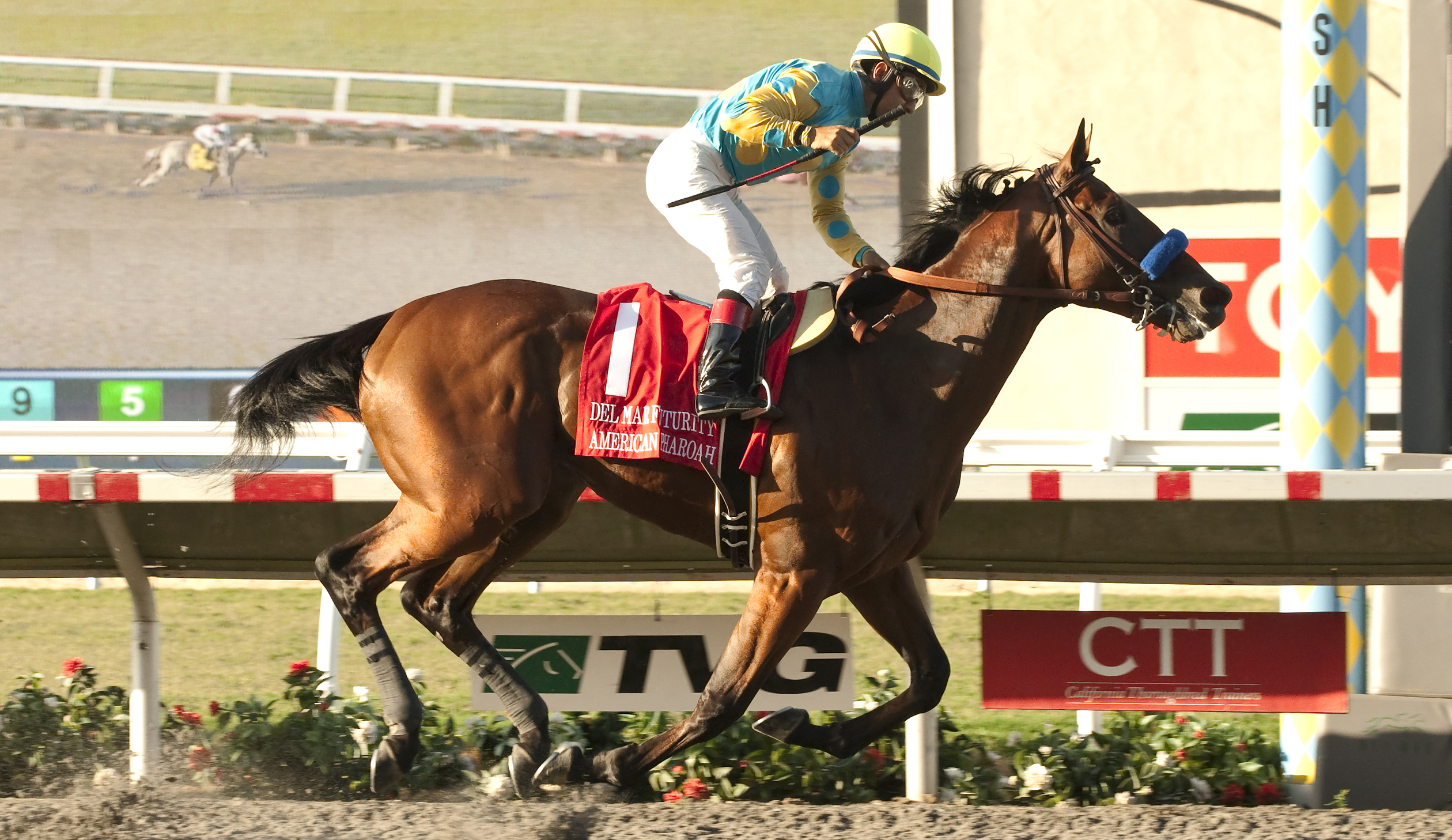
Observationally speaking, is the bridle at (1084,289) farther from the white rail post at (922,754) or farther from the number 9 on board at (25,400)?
the number 9 on board at (25,400)

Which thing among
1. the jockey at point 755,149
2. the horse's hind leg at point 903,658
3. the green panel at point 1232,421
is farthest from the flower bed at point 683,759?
the green panel at point 1232,421

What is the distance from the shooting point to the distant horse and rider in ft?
47.8

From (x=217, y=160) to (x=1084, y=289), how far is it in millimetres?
13147

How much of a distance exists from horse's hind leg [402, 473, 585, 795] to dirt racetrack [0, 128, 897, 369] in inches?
372

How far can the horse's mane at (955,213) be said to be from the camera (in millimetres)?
3469

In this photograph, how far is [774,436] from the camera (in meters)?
3.23

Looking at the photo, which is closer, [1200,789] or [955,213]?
[955,213]

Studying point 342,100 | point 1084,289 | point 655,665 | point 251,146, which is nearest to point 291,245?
point 251,146

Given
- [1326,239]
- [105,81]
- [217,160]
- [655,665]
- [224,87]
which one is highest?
[105,81]

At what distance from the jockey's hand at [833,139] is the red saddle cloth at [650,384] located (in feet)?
1.23

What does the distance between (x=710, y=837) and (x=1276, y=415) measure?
5.62 metres

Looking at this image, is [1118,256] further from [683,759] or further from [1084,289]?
[683,759]

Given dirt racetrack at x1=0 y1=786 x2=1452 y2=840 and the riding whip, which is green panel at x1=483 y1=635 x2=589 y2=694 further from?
the riding whip

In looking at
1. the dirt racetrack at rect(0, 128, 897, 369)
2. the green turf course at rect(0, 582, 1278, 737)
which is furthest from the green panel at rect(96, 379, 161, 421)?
the green turf course at rect(0, 582, 1278, 737)
